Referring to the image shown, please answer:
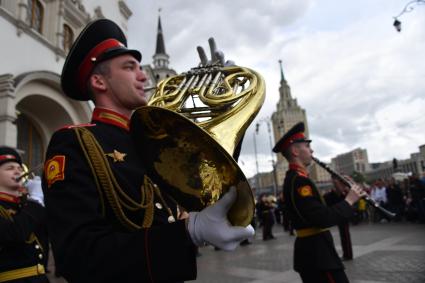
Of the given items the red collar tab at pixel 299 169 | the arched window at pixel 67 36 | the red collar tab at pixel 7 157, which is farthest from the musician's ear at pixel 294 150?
the arched window at pixel 67 36

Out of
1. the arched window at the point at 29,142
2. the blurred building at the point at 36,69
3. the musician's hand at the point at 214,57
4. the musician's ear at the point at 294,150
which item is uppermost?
the blurred building at the point at 36,69

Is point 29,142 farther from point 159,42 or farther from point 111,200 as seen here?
point 159,42

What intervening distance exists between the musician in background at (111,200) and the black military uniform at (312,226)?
220 centimetres

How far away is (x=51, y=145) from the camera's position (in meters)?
1.53

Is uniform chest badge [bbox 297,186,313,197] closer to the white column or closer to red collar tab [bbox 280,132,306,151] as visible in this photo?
red collar tab [bbox 280,132,306,151]

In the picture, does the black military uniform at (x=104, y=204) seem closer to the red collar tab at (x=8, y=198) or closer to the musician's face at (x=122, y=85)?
the musician's face at (x=122, y=85)

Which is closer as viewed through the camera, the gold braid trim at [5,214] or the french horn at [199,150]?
the french horn at [199,150]

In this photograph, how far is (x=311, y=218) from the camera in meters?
3.56

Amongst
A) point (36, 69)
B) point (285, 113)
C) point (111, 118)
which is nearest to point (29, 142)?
point (36, 69)

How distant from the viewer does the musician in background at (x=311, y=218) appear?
11.2 ft

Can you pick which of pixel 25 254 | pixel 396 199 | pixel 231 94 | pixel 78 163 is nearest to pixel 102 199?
pixel 78 163

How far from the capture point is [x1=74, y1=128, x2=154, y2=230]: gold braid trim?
4.62 feet

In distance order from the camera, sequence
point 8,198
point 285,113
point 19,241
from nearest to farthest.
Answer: point 19,241
point 8,198
point 285,113

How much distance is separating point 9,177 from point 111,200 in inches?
92.6
